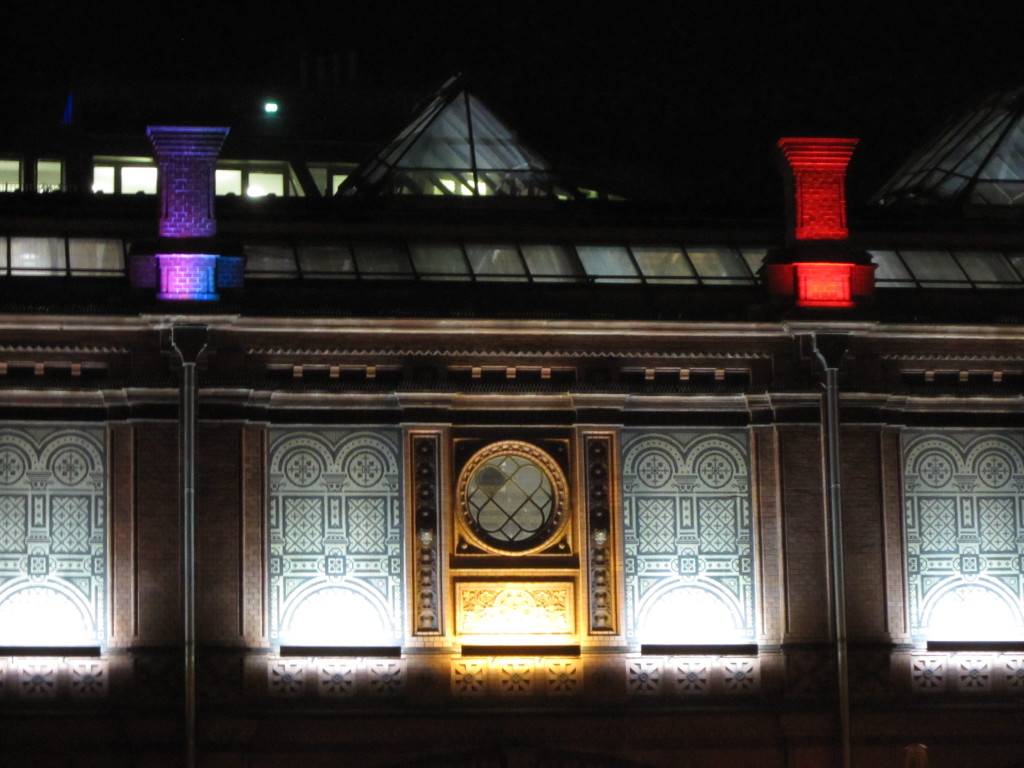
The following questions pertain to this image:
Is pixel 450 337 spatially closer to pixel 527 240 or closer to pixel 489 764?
pixel 527 240

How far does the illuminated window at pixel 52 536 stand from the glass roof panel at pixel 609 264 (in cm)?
849

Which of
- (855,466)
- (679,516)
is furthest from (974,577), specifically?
(679,516)

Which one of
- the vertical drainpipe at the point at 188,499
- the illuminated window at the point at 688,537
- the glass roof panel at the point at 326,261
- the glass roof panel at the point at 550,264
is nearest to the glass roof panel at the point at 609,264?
the glass roof panel at the point at 550,264

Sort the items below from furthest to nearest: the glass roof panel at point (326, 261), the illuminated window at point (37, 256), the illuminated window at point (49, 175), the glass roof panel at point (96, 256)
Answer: the illuminated window at point (49, 175) → the glass roof panel at point (326, 261) → the glass roof panel at point (96, 256) → the illuminated window at point (37, 256)

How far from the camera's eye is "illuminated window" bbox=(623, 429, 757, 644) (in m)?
32.4

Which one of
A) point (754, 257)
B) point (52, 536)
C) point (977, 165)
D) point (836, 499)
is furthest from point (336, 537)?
point (977, 165)

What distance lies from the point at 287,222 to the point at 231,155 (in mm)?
14395

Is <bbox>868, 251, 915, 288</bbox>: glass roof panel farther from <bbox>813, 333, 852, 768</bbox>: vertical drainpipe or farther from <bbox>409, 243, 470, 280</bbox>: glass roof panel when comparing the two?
<bbox>409, 243, 470, 280</bbox>: glass roof panel

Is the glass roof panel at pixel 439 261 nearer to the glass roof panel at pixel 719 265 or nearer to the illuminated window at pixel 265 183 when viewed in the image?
the glass roof panel at pixel 719 265

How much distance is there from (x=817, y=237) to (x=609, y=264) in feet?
11.3

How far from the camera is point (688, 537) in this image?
3266 centimetres

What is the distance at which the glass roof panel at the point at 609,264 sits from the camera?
34062 millimetres

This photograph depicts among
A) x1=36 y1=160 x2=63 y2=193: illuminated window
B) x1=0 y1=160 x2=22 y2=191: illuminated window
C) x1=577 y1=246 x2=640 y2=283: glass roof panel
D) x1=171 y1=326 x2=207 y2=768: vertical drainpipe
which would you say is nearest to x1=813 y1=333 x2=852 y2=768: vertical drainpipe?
x1=577 y1=246 x2=640 y2=283: glass roof panel

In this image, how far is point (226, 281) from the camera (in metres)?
31.9
